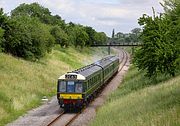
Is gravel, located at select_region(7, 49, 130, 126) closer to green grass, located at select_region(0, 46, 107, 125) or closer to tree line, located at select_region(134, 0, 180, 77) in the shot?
green grass, located at select_region(0, 46, 107, 125)

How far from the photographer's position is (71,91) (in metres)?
30.6

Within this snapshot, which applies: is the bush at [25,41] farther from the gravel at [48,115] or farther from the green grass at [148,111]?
the green grass at [148,111]

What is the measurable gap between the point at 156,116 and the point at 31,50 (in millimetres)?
39731

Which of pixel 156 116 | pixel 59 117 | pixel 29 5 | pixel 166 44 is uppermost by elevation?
pixel 29 5

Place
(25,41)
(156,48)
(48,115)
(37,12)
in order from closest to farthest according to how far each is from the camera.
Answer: (48,115), (156,48), (25,41), (37,12)

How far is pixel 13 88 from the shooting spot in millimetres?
35625

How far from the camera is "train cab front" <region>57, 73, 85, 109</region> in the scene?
30448mm

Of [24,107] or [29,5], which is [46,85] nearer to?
[24,107]

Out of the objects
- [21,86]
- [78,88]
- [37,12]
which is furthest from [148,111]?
[37,12]

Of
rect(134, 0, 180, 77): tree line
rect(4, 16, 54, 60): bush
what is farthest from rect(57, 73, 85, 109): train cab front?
rect(4, 16, 54, 60): bush

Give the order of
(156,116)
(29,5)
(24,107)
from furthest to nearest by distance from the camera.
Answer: (29,5)
(24,107)
(156,116)

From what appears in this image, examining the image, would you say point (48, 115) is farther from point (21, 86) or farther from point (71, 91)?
point (21, 86)

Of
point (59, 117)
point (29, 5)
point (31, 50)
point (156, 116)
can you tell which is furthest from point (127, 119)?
point (29, 5)

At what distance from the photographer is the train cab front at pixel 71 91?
30.4 m
